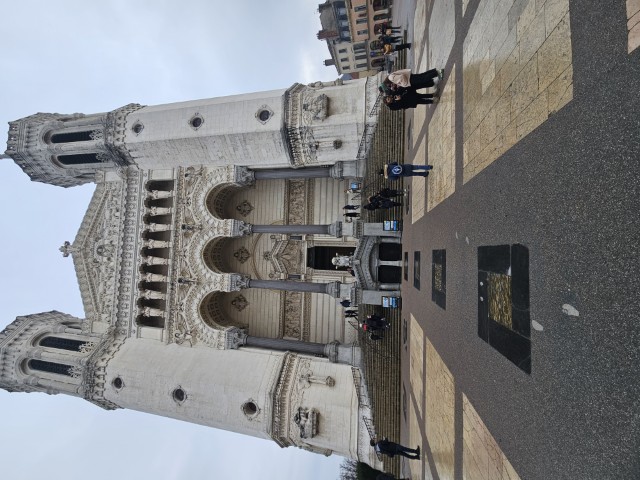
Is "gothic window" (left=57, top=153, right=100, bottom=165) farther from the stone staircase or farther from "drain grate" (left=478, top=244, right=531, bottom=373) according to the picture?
"drain grate" (left=478, top=244, right=531, bottom=373)

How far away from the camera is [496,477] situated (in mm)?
4312

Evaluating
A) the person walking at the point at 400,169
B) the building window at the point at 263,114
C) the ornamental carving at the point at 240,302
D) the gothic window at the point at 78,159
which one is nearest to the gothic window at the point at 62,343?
the ornamental carving at the point at 240,302

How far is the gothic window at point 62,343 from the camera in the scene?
1786 cm

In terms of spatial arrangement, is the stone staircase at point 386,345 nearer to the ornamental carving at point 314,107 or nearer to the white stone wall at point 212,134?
the ornamental carving at point 314,107

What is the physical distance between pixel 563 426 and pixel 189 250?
51.4ft

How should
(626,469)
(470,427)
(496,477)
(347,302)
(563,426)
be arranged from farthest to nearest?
(347,302) < (470,427) < (496,477) < (563,426) < (626,469)

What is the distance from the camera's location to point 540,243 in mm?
3439

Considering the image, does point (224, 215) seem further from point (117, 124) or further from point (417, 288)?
point (417, 288)

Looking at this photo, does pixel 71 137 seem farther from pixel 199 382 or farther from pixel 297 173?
pixel 199 382

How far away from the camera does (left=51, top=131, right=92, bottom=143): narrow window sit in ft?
59.2

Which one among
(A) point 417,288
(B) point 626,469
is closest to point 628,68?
(B) point 626,469

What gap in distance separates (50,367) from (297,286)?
11.0 m

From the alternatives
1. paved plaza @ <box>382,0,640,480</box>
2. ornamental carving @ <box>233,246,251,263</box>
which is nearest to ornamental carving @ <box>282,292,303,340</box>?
ornamental carving @ <box>233,246,251,263</box>

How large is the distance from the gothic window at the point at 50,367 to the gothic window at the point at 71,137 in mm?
9523
